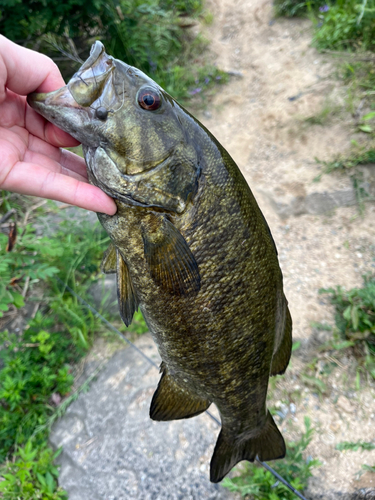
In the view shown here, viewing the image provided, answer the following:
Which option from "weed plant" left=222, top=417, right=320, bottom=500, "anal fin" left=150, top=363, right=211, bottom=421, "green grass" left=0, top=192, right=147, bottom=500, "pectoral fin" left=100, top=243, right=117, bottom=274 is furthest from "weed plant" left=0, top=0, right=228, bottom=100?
"weed plant" left=222, top=417, right=320, bottom=500

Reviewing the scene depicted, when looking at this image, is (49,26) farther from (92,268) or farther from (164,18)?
(92,268)

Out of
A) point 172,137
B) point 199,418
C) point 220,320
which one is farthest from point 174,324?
point 199,418

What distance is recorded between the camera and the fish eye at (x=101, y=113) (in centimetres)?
118

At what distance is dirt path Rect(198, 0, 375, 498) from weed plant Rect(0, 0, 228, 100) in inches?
18.3

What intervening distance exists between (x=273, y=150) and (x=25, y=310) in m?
3.67

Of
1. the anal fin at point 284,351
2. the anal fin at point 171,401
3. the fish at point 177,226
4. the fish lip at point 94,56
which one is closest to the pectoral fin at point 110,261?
the fish at point 177,226

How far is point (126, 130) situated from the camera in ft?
4.04

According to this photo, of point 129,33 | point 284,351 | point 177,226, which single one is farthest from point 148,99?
point 129,33

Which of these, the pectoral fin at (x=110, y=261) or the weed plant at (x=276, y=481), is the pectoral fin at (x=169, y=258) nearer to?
the pectoral fin at (x=110, y=261)

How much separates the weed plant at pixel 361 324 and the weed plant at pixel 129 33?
3.66 m

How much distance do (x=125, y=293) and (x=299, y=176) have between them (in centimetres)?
336

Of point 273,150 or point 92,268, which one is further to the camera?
point 273,150

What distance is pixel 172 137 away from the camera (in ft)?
4.23

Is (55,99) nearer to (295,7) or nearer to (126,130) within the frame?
(126,130)
